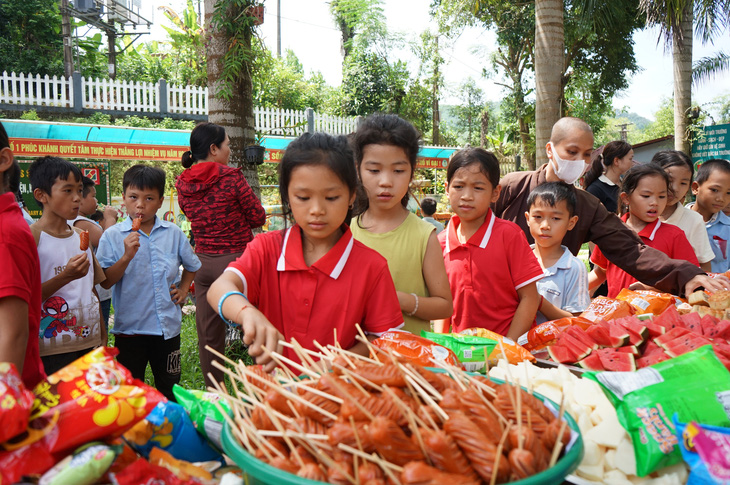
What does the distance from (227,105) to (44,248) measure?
2604 mm

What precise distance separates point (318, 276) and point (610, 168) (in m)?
4.52

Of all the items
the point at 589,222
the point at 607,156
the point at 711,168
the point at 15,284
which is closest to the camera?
the point at 15,284

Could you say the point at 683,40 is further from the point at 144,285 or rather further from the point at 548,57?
the point at 144,285

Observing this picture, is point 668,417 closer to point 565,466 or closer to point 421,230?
point 565,466

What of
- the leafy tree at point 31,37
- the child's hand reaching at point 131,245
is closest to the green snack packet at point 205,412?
the child's hand reaching at point 131,245

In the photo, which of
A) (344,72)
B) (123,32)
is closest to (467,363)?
(344,72)

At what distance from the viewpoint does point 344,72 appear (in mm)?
22656

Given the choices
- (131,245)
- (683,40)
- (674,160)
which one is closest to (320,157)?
(131,245)

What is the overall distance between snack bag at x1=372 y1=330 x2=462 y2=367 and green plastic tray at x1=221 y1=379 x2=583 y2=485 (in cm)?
66

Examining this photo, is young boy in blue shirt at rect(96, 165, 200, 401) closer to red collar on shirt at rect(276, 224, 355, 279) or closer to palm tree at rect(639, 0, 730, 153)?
red collar on shirt at rect(276, 224, 355, 279)

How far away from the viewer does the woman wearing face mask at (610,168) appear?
5.13m

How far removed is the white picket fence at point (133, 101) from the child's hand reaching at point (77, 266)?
11.9 metres

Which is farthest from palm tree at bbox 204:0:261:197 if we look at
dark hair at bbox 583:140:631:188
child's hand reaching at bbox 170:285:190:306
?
dark hair at bbox 583:140:631:188

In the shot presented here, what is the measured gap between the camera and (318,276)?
6.27ft
